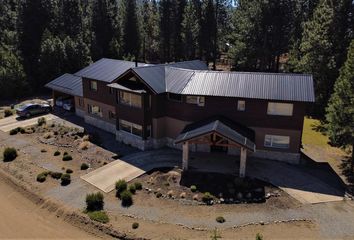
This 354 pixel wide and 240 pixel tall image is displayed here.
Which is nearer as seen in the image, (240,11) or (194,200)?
(194,200)

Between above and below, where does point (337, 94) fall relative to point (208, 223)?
above

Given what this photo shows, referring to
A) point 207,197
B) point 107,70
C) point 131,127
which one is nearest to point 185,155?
point 207,197

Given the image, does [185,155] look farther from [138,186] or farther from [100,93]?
[100,93]

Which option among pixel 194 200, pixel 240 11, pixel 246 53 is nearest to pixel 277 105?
pixel 194 200

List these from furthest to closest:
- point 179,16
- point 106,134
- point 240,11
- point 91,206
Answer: point 179,16 → point 240,11 → point 106,134 → point 91,206

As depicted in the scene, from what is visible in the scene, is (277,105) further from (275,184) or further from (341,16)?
(341,16)

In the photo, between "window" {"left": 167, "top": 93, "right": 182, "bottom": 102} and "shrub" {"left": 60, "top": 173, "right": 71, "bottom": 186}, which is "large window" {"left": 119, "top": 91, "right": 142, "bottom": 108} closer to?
"window" {"left": 167, "top": 93, "right": 182, "bottom": 102}

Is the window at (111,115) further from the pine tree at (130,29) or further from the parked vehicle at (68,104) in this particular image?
the pine tree at (130,29)

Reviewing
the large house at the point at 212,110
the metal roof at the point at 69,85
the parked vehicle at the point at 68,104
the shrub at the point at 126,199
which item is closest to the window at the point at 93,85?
the metal roof at the point at 69,85
